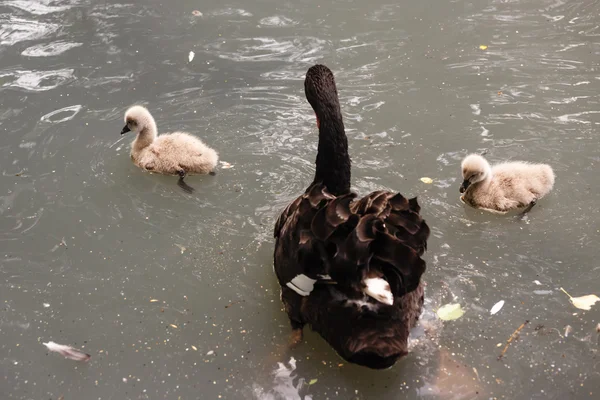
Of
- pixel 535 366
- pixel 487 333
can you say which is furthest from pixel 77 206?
pixel 535 366

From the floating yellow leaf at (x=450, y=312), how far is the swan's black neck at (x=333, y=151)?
26.8 inches

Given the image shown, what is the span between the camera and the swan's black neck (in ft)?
9.05

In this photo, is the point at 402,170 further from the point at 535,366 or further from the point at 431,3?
the point at 431,3

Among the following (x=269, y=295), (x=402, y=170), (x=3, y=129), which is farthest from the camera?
(x=3, y=129)

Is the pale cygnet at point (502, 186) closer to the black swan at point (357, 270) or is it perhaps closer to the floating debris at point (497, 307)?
the floating debris at point (497, 307)

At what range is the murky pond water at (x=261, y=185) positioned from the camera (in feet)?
8.03

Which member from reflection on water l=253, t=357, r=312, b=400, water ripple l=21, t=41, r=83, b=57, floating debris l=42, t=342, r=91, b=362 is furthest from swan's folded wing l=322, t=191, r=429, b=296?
water ripple l=21, t=41, r=83, b=57

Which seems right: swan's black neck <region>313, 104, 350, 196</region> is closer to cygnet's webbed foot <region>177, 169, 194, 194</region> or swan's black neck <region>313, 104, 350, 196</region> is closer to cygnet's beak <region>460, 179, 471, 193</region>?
cygnet's beak <region>460, 179, 471, 193</region>

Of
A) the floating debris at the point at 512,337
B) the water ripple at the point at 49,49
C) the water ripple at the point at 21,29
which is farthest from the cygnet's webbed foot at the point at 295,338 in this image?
the water ripple at the point at 21,29

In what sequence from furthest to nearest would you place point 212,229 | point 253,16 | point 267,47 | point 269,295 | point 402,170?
point 253,16 → point 267,47 → point 402,170 → point 212,229 → point 269,295

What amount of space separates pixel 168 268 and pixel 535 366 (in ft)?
5.40

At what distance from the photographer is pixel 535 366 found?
2412mm

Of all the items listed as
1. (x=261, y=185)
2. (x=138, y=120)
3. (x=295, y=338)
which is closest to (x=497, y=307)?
(x=295, y=338)

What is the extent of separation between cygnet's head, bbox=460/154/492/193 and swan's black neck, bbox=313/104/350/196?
2.42 ft
